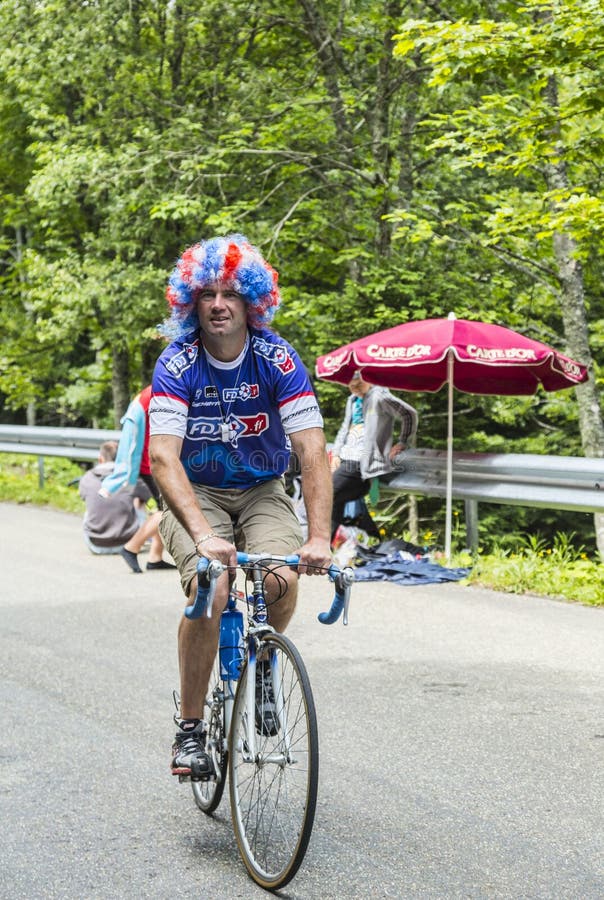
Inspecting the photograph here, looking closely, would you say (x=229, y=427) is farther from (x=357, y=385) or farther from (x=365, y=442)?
(x=357, y=385)

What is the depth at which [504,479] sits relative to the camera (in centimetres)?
1005

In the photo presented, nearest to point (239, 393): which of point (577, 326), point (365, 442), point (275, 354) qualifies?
point (275, 354)

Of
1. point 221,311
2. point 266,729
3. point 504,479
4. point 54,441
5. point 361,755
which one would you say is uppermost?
point 221,311

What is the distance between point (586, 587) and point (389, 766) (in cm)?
420

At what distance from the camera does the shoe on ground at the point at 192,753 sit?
13.5ft

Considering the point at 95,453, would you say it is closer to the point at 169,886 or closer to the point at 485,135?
the point at 485,135

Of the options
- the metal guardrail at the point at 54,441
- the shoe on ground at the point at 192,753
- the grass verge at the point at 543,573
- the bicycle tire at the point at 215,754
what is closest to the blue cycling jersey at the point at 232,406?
the bicycle tire at the point at 215,754

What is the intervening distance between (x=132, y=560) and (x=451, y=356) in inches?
124

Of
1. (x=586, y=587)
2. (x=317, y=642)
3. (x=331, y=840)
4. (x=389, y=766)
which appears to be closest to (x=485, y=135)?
(x=586, y=587)

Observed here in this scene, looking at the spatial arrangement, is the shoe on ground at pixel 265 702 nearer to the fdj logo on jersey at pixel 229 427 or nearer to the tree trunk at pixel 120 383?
the fdj logo on jersey at pixel 229 427

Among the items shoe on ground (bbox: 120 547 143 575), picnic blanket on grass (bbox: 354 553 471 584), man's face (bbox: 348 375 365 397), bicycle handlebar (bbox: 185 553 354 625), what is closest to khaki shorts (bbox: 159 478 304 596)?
bicycle handlebar (bbox: 185 553 354 625)

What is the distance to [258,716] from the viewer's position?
382 centimetres

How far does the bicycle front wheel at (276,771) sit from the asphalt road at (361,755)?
0.12 metres

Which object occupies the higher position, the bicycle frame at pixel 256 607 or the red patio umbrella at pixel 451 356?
the red patio umbrella at pixel 451 356
